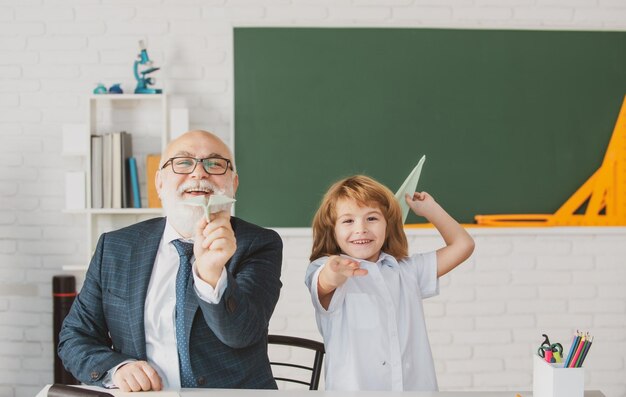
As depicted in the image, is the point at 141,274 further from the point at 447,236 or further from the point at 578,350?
the point at 578,350

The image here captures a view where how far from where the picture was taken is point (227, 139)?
12.0 feet

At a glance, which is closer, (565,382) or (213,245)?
(565,382)

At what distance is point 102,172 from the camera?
→ 3496 mm

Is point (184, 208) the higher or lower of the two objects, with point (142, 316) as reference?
higher

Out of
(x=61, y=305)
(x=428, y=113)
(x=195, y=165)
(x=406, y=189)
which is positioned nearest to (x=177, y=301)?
(x=195, y=165)

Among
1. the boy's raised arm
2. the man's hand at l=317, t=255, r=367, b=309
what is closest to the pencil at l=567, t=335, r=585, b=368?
the man's hand at l=317, t=255, r=367, b=309

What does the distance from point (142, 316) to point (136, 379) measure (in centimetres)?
24

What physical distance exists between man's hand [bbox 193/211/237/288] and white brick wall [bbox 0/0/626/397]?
2.00 meters

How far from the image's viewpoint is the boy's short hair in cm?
210

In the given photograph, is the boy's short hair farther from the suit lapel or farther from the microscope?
the microscope

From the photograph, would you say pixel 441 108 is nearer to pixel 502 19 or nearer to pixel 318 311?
pixel 502 19

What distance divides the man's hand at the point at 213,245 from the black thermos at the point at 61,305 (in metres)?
2.07

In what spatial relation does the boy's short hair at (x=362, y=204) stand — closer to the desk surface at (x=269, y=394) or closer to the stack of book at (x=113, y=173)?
the desk surface at (x=269, y=394)

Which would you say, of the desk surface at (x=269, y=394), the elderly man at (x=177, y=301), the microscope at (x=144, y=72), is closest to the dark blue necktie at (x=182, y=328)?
the elderly man at (x=177, y=301)
